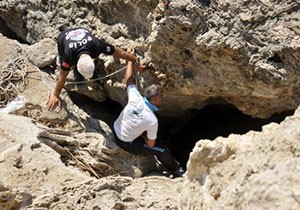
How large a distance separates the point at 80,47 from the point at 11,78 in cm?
76

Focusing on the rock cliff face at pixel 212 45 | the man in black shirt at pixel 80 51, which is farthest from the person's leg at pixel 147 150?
the man in black shirt at pixel 80 51

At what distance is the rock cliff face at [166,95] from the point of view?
2.36m

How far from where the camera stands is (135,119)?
4.31 meters

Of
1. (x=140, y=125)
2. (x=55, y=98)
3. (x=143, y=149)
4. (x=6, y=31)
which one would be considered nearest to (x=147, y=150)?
(x=143, y=149)

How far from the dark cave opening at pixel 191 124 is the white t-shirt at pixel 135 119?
723mm

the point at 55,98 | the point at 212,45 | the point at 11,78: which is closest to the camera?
the point at 212,45

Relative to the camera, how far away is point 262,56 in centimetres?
406

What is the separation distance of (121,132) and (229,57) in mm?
1045

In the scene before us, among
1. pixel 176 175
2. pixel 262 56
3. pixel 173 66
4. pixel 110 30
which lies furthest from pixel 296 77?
pixel 110 30

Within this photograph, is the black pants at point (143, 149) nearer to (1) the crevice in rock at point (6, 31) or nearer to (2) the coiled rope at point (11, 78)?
(2) the coiled rope at point (11, 78)

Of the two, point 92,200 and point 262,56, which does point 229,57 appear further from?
point 92,200

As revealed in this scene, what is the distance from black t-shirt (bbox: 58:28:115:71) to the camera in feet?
14.3

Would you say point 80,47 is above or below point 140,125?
above

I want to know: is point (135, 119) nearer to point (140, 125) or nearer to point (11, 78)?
point (140, 125)
